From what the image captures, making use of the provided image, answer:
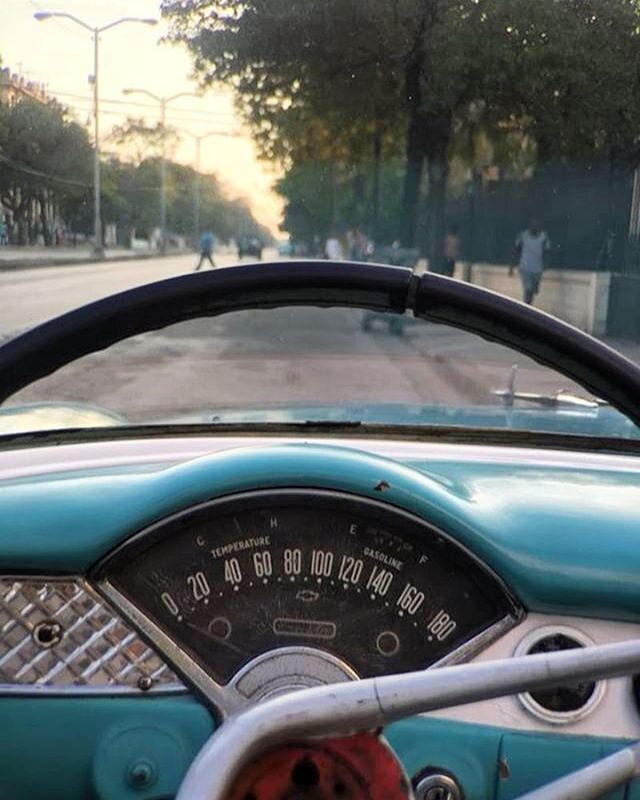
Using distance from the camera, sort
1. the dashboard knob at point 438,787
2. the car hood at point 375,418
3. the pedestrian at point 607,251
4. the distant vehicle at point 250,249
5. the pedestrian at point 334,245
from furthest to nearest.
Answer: the pedestrian at point 607,251, the pedestrian at point 334,245, the car hood at point 375,418, the distant vehicle at point 250,249, the dashboard knob at point 438,787

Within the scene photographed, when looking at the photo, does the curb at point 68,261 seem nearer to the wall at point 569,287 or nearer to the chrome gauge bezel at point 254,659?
the wall at point 569,287

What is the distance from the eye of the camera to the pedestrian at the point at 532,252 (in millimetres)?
8820

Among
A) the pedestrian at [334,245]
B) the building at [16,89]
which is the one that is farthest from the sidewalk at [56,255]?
the pedestrian at [334,245]

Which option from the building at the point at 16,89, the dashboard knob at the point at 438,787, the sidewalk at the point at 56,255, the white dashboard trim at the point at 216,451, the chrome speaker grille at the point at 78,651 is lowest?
the dashboard knob at the point at 438,787

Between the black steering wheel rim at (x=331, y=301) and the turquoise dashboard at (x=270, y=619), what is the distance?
0.23 m

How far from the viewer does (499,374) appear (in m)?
4.69

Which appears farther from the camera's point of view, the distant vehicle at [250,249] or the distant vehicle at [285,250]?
the distant vehicle at [285,250]

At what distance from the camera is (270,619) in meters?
1.58

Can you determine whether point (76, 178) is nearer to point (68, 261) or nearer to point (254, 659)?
point (68, 261)

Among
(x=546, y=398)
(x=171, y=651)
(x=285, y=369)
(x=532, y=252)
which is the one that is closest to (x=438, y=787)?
(x=171, y=651)

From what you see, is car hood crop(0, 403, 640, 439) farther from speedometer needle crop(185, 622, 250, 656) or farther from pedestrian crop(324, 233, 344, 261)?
pedestrian crop(324, 233, 344, 261)

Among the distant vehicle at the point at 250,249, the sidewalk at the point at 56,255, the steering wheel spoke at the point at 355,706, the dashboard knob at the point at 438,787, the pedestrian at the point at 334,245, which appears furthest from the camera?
the pedestrian at the point at 334,245

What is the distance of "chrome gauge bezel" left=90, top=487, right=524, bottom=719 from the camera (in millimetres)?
1542

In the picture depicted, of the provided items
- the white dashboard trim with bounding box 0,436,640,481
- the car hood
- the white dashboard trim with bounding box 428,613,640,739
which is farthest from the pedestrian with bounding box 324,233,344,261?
the white dashboard trim with bounding box 428,613,640,739
